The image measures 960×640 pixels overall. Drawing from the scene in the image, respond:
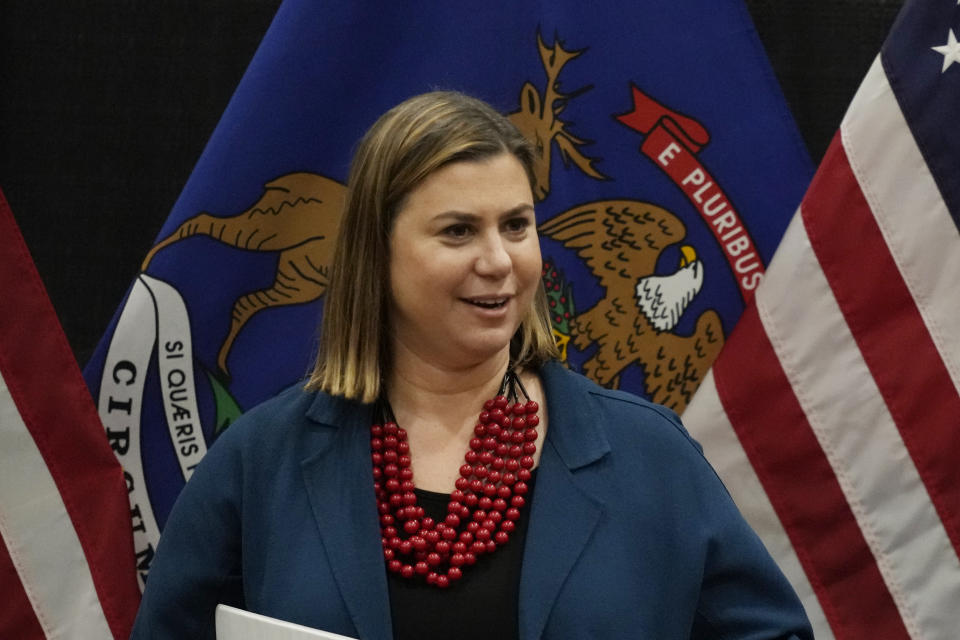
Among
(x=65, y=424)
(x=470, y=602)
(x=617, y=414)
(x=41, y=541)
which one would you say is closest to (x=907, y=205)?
(x=617, y=414)

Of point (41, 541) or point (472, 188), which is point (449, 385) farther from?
point (41, 541)

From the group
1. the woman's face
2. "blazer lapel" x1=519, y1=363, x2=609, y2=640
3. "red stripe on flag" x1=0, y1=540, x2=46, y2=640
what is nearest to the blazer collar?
"blazer lapel" x1=519, y1=363, x2=609, y2=640

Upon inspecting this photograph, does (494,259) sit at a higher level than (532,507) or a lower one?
higher

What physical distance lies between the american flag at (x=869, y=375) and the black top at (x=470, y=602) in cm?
86

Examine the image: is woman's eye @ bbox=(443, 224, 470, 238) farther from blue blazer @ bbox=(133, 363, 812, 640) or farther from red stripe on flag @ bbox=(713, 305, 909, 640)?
red stripe on flag @ bbox=(713, 305, 909, 640)

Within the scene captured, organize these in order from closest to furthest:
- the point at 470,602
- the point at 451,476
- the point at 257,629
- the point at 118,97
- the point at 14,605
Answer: the point at 257,629
the point at 470,602
the point at 451,476
the point at 14,605
the point at 118,97

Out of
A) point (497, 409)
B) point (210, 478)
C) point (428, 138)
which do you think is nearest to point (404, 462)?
point (497, 409)

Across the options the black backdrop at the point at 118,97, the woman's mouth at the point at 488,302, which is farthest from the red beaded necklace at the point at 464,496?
the black backdrop at the point at 118,97

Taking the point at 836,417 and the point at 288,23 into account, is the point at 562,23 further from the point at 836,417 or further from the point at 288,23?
the point at 836,417

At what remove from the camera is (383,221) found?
150 centimetres

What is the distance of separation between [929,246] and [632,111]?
0.58m

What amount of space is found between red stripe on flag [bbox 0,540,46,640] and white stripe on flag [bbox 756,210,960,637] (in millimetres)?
1363

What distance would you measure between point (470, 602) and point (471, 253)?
401 mm

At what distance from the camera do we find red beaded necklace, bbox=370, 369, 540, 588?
140 centimetres
